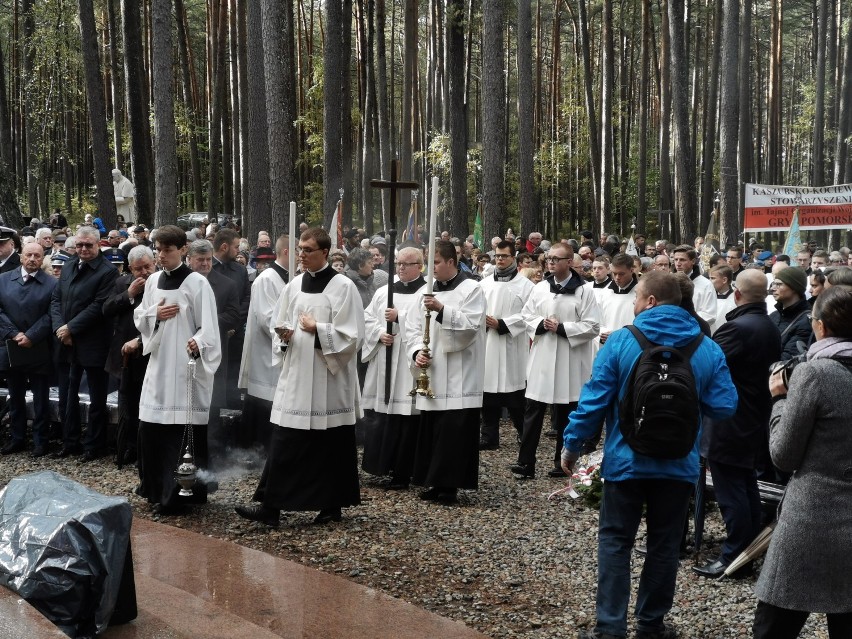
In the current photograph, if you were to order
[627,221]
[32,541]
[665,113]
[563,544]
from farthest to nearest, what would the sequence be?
[627,221] → [665,113] → [563,544] → [32,541]

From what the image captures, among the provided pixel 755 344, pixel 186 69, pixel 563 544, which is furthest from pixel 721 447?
pixel 186 69

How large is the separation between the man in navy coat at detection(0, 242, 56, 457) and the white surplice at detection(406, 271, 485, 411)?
151 inches

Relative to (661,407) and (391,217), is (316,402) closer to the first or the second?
(391,217)

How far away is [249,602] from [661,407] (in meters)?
2.46

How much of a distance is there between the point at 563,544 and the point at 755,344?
1.92 m

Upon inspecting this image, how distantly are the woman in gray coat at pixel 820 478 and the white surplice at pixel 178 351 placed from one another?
15.7ft

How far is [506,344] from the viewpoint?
1056 cm

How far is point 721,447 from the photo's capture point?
20.2 feet

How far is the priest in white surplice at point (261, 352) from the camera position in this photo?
29.6ft

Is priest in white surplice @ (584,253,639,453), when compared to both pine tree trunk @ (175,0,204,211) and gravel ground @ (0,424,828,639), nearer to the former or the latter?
gravel ground @ (0,424,828,639)

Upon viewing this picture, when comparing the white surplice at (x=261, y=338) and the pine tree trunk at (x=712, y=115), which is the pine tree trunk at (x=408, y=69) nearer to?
the pine tree trunk at (x=712, y=115)

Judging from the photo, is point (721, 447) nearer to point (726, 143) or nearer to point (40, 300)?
point (40, 300)

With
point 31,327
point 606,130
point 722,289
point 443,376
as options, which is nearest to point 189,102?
point 606,130

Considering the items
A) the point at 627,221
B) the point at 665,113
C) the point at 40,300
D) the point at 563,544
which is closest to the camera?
the point at 563,544
